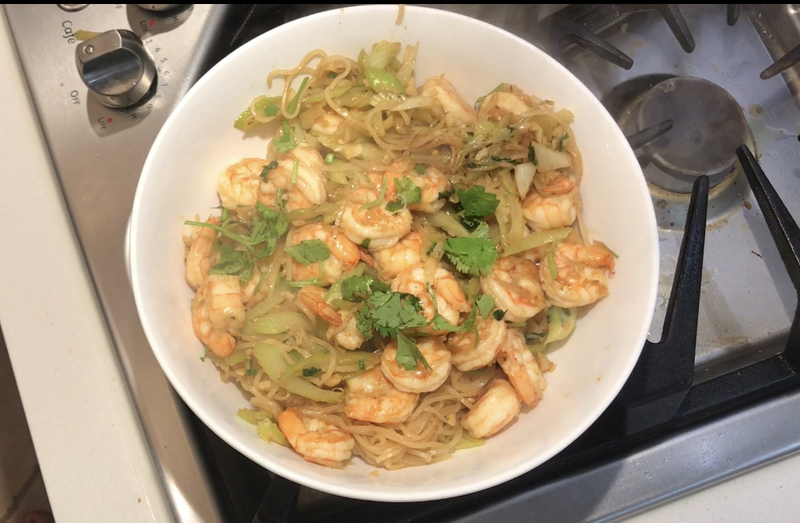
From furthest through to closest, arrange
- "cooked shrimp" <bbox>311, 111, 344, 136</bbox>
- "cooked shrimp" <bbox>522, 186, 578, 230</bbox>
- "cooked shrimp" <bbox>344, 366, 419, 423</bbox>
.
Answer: "cooked shrimp" <bbox>311, 111, 344, 136</bbox> < "cooked shrimp" <bbox>522, 186, 578, 230</bbox> < "cooked shrimp" <bbox>344, 366, 419, 423</bbox>

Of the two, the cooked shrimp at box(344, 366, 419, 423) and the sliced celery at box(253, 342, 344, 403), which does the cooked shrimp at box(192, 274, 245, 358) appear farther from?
the cooked shrimp at box(344, 366, 419, 423)

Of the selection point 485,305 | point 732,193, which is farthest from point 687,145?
point 485,305

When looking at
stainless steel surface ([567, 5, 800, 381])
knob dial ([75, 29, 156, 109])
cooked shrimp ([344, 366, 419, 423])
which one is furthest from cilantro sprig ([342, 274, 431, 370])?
knob dial ([75, 29, 156, 109])

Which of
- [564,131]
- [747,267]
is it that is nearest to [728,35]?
[747,267]

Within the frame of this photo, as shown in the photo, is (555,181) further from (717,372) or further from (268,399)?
(268,399)

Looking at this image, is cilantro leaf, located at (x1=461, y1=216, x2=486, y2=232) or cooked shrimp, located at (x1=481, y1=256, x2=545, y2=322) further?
cilantro leaf, located at (x1=461, y1=216, x2=486, y2=232)

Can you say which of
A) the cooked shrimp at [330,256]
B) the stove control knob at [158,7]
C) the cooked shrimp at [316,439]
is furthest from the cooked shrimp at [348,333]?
the stove control knob at [158,7]

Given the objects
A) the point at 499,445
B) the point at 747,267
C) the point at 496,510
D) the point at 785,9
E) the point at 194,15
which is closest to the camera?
the point at 499,445
